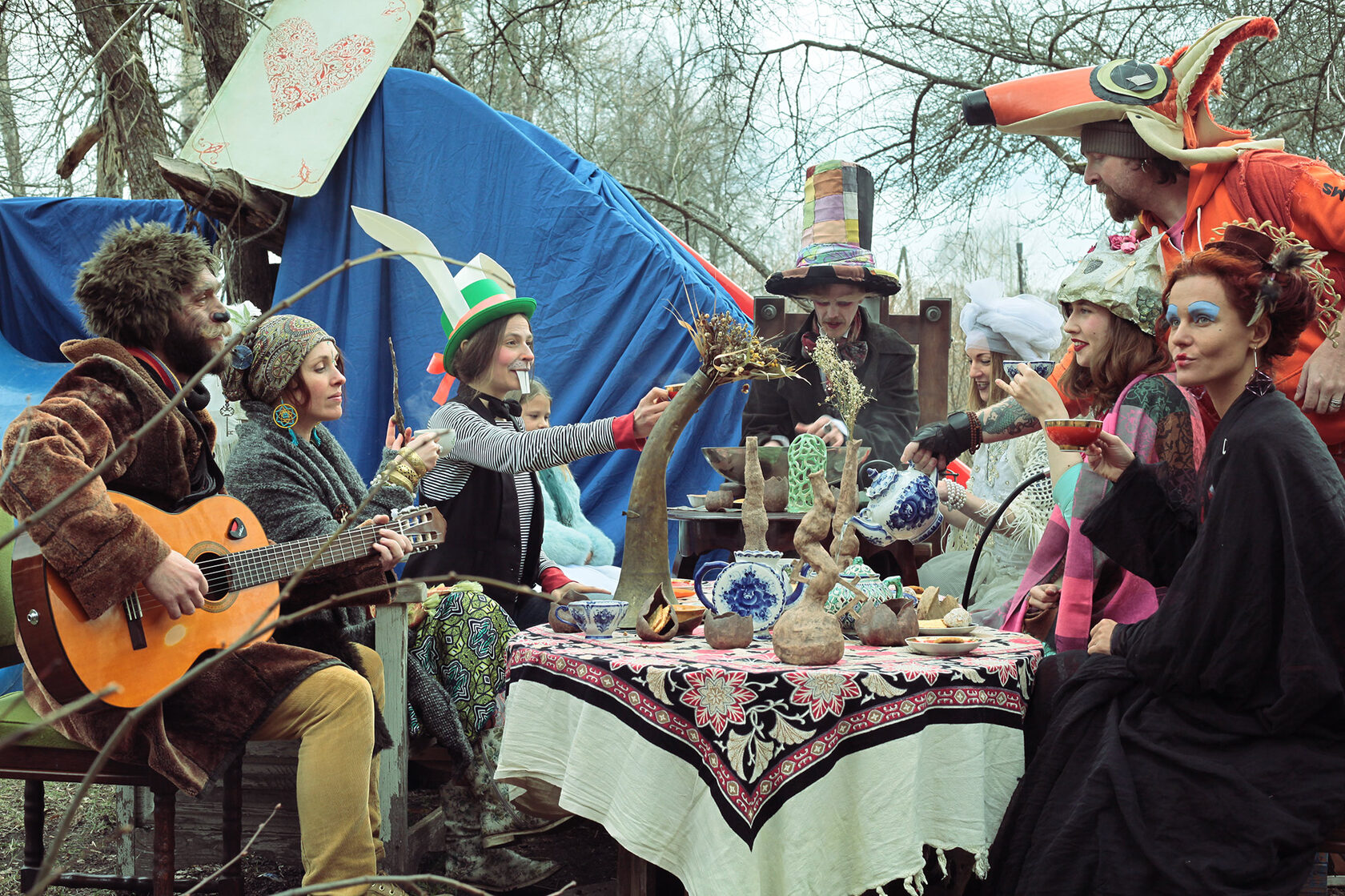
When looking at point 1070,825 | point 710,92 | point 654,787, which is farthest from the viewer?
point 710,92

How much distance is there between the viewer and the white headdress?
15.2ft

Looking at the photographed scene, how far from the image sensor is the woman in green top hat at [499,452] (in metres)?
3.61

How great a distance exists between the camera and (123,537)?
254 centimetres

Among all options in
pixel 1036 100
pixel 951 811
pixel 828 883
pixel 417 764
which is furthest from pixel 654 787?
pixel 1036 100

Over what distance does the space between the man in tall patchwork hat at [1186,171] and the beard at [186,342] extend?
Answer: 2.15 metres

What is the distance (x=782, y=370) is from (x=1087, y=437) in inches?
29.9

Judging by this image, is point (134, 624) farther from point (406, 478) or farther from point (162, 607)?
point (406, 478)

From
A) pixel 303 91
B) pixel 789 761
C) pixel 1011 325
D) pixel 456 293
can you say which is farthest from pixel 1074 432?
pixel 303 91

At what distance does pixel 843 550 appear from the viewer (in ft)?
8.53

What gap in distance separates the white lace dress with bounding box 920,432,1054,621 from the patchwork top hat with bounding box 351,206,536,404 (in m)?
1.88

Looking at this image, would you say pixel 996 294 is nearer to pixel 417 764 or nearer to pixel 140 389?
pixel 417 764

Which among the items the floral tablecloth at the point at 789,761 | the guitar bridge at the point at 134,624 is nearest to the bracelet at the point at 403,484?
the guitar bridge at the point at 134,624

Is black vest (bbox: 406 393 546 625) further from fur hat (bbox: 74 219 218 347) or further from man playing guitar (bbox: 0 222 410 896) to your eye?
fur hat (bbox: 74 219 218 347)

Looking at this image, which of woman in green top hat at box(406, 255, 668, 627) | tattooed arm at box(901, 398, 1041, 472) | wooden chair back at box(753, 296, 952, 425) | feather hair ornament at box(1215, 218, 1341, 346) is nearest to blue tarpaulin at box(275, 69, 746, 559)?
wooden chair back at box(753, 296, 952, 425)
